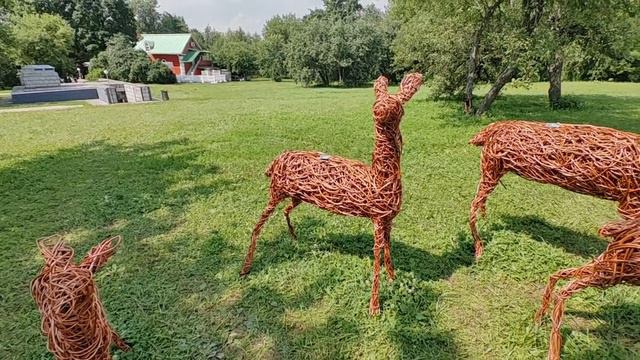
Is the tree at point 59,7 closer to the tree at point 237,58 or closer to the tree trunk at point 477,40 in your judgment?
the tree at point 237,58

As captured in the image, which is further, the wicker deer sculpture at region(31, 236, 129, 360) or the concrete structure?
the concrete structure

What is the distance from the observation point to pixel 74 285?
2.17 meters

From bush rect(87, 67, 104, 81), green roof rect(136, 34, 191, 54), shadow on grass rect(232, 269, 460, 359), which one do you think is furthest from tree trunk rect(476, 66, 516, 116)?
green roof rect(136, 34, 191, 54)

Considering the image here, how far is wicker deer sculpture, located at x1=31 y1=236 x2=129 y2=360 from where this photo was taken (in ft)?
7.13

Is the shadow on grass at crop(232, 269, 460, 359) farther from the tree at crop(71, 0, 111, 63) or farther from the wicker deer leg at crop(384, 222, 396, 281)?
the tree at crop(71, 0, 111, 63)

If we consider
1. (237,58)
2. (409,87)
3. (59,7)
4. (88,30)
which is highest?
(59,7)

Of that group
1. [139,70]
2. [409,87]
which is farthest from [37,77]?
[409,87]

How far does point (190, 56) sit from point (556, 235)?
2146 inches

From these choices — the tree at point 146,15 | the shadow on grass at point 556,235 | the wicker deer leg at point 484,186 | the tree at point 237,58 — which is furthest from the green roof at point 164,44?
the wicker deer leg at point 484,186

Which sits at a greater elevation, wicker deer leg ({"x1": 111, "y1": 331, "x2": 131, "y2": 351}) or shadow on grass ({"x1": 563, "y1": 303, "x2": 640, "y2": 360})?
wicker deer leg ({"x1": 111, "y1": 331, "x2": 131, "y2": 351})

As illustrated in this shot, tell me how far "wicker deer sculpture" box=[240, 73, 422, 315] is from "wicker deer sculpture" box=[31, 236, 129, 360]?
1951mm

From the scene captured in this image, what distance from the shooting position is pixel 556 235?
4.97 m

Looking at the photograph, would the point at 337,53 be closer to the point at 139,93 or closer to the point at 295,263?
the point at 139,93

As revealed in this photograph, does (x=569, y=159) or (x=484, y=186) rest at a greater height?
(x=569, y=159)
